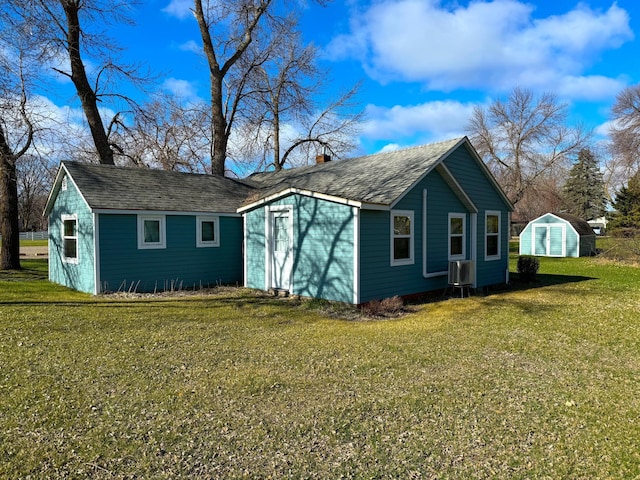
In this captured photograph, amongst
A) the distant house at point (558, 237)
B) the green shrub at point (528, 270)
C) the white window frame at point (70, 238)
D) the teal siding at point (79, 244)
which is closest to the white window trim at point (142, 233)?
the teal siding at point (79, 244)

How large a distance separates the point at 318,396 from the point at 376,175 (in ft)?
27.6

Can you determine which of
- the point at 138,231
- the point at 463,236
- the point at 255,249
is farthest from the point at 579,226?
the point at 138,231

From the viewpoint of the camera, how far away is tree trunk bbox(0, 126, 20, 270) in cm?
1739

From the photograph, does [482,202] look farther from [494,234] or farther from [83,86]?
[83,86]

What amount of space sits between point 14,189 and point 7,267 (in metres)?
3.26

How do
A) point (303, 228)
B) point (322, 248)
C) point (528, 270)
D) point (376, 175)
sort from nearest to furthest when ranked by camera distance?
point (322, 248) → point (303, 228) → point (376, 175) → point (528, 270)

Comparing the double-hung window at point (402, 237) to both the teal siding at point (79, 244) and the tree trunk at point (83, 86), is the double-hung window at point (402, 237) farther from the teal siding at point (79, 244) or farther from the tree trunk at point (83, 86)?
the tree trunk at point (83, 86)

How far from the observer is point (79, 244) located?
42.0 feet

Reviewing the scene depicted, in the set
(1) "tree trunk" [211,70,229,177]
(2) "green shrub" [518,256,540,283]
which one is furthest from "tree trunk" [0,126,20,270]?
(2) "green shrub" [518,256,540,283]

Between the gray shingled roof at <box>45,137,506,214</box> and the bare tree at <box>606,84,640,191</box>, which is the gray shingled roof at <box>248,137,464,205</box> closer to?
the gray shingled roof at <box>45,137,506,214</box>

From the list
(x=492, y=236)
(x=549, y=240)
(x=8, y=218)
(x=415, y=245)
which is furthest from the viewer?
(x=549, y=240)

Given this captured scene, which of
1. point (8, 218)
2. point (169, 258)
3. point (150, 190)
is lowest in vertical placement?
point (169, 258)

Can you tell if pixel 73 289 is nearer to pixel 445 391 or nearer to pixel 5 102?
pixel 5 102

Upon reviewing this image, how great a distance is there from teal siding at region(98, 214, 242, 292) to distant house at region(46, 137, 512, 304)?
0.03 meters
